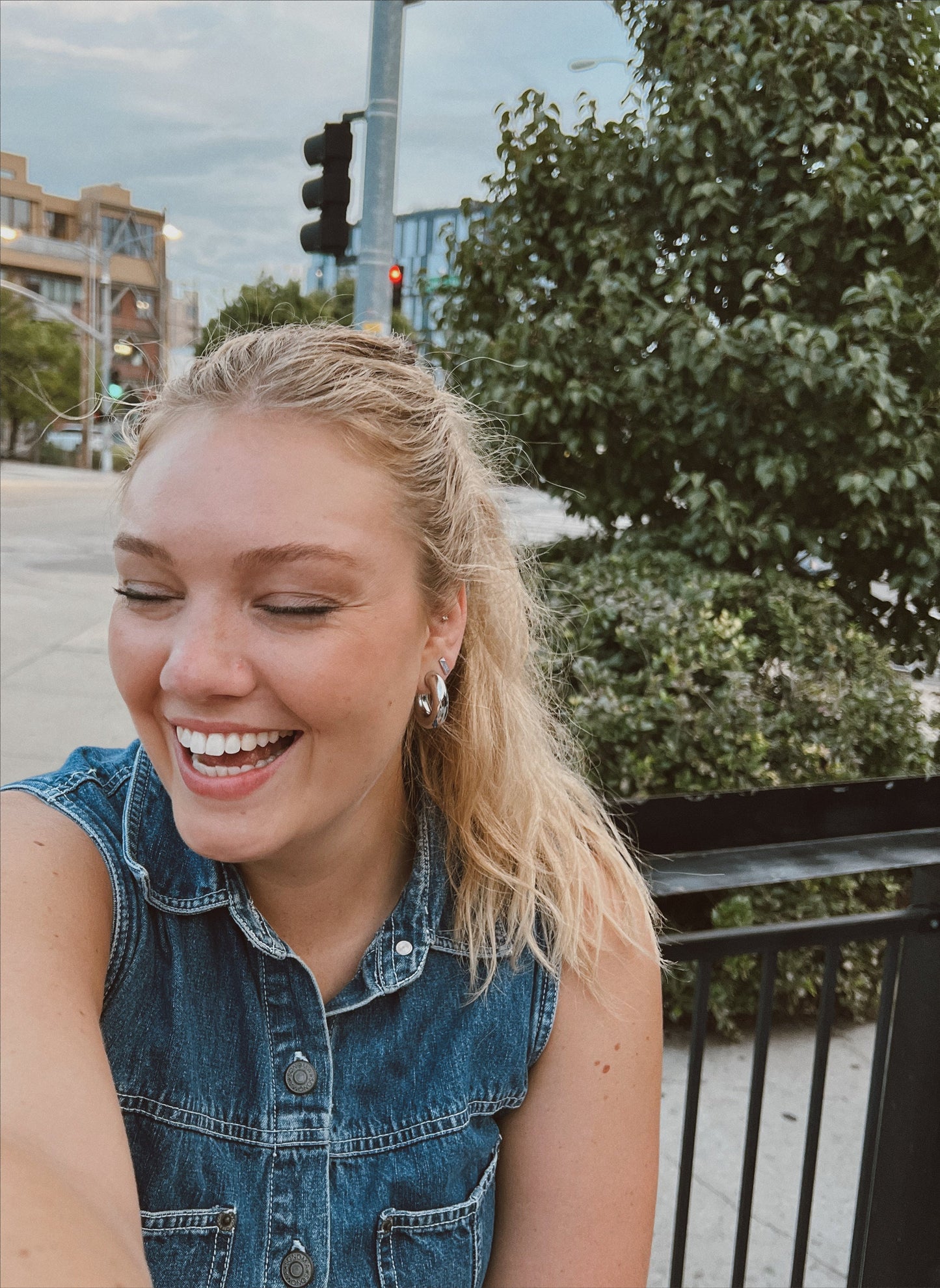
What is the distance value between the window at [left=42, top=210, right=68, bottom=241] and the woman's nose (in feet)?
226

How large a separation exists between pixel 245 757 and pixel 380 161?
5.54m

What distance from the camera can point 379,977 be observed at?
1318 mm

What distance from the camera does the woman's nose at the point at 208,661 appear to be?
45.7 inches

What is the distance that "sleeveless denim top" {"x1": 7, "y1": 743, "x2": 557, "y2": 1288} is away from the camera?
121 centimetres

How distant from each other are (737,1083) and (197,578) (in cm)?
304

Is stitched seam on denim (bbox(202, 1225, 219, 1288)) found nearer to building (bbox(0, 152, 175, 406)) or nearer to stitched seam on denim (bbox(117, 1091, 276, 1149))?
stitched seam on denim (bbox(117, 1091, 276, 1149))

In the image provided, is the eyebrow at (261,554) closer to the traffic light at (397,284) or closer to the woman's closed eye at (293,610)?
the woman's closed eye at (293,610)

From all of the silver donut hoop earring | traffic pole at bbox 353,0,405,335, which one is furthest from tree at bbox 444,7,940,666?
the silver donut hoop earring

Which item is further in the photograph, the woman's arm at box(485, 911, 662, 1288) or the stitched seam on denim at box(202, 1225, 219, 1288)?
the woman's arm at box(485, 911, 662, 1288)

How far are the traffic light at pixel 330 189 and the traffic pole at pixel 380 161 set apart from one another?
681 mm

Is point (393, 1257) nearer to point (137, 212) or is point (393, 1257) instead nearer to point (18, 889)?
point (18, 889)

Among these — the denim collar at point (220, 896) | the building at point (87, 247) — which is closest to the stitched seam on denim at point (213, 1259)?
the denim collar at point (220, 896)

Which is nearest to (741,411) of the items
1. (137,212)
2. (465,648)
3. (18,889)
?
(465,648)

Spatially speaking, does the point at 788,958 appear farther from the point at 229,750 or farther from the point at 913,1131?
the point at 229,750
